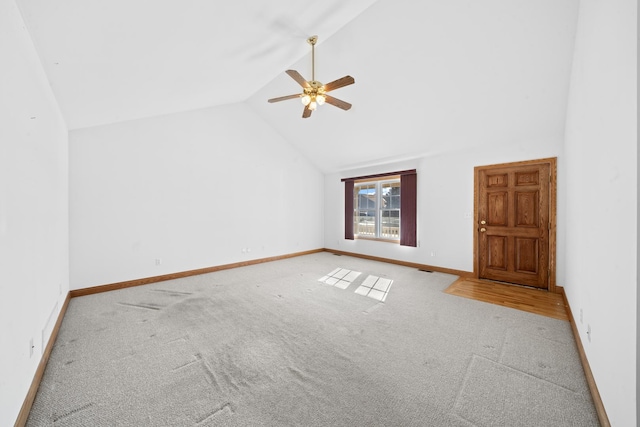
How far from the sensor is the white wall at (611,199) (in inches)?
41.6

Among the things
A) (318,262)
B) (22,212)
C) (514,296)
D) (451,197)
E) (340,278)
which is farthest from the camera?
(318,262)

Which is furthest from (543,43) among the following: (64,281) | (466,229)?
(64,281)

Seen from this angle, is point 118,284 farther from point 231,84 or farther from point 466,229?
point 466,229

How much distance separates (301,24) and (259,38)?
0.45m

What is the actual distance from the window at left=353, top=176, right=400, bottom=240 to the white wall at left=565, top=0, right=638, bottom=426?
150 inches

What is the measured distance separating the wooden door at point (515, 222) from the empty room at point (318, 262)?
33 millimetres

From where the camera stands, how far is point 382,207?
20.1ft

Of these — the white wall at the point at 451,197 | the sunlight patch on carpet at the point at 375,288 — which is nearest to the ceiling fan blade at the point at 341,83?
the sunlight patch on carpet at the point at 375,288

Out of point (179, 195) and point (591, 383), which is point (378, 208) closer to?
point (179, 195)

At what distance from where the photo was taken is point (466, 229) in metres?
4.50

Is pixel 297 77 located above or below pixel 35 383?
above

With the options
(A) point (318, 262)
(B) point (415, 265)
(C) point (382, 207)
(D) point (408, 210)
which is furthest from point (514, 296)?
(A) point (318, 262)

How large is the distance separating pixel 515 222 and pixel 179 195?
5.78 metres

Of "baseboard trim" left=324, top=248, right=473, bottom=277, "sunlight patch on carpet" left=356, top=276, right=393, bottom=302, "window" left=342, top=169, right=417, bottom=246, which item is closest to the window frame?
"window" left=342, top=169, right=417, bottom=246
